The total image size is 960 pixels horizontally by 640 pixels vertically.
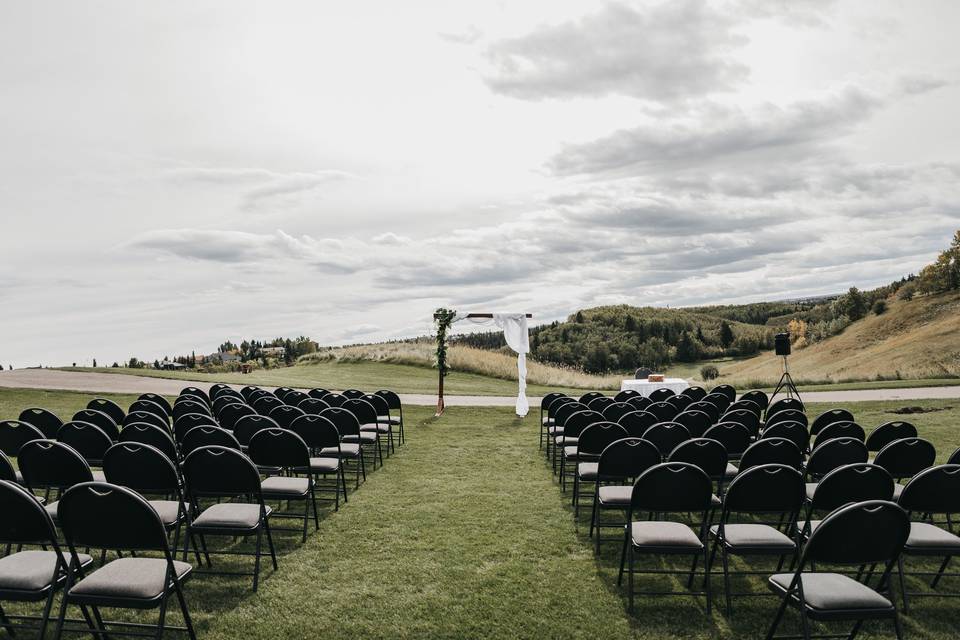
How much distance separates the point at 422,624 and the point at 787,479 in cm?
272

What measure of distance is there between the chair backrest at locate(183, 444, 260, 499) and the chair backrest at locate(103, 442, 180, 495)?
0.45ft

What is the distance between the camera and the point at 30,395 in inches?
731

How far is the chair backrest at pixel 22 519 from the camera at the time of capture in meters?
3.52

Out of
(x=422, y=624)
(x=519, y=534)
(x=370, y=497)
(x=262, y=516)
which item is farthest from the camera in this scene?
(x=370, y=497)

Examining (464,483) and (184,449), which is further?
(464,483)

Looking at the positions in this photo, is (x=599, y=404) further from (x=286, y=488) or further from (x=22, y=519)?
(x=22, y=519)

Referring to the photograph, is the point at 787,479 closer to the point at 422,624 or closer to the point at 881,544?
the point at 881,544

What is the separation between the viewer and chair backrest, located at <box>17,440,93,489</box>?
5055mm

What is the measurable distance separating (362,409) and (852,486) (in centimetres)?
741

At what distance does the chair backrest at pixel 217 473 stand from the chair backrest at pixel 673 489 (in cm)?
294

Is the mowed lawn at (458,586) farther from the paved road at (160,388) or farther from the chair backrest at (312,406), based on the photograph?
the paved road at (160,388)

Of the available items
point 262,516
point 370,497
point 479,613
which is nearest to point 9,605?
point 262,516

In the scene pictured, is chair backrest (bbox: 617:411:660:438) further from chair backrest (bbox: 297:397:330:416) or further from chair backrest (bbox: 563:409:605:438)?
chair backrest (bbox: 297:397:330:416)

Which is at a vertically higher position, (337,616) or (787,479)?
(787,479)
